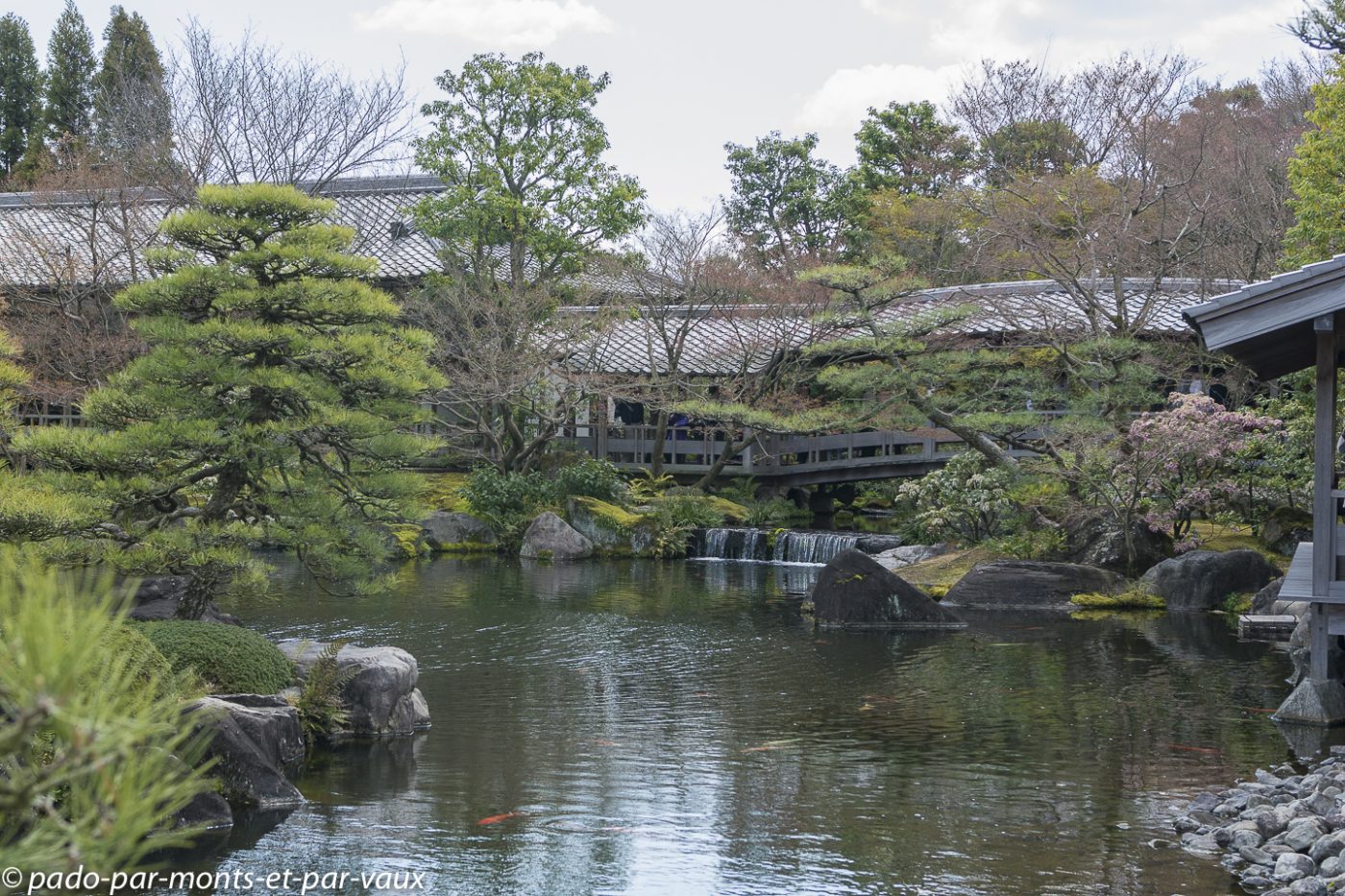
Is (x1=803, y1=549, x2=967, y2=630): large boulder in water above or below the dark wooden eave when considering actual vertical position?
below

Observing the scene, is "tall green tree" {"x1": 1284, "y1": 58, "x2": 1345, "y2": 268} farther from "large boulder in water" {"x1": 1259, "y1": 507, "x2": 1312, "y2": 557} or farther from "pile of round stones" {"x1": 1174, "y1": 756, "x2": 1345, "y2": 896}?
"pile of round stones" {"x1": 1174, "y1": 756, "x2": 1345, "y2": 896}

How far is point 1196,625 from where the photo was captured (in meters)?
16.5

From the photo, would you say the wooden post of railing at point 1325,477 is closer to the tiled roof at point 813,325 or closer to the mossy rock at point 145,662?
the mossy rock at point 145,662

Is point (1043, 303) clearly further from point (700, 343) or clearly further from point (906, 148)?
point (906, 148)

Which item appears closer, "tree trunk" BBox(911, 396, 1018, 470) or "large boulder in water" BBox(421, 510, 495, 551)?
"tree trunk" BBox(911, 396, 1018, 470)

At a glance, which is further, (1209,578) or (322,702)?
(1209,578)

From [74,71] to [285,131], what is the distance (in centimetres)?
1833

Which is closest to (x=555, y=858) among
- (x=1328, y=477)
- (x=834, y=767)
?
(x=834, y=767)

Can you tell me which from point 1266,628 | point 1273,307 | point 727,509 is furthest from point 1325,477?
point 727,509

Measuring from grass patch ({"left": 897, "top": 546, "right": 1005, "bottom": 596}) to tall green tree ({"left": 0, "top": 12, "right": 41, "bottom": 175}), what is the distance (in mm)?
32383

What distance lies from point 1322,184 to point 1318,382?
927 cm

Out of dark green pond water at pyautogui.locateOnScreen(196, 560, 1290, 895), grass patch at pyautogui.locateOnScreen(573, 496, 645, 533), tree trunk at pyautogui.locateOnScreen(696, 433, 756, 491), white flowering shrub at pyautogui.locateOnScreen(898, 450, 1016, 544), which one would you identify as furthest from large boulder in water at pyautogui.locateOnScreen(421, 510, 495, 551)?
white flowering shrub at pyautogui.locateOnScreen(898, 450, 1016, 544)

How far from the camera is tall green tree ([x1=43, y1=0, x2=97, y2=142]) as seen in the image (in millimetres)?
38625

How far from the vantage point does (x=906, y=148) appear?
35625 mm
